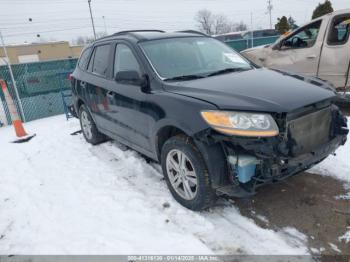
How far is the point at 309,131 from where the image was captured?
282 centimetres

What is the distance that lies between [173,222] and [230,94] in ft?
4.55

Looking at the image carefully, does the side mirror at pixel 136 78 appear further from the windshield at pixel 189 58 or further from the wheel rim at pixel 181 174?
the wheel rim at pixel 181 174

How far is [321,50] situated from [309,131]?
13.8 ft

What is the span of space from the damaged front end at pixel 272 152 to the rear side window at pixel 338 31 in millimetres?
4018

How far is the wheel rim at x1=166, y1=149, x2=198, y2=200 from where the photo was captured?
3.06m

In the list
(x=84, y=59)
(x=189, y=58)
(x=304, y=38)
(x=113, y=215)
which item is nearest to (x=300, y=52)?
(x=304, y=38)

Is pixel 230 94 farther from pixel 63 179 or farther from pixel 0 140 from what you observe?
pixel 0 140

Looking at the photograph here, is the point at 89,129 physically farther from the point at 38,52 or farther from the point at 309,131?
the point at 38,52

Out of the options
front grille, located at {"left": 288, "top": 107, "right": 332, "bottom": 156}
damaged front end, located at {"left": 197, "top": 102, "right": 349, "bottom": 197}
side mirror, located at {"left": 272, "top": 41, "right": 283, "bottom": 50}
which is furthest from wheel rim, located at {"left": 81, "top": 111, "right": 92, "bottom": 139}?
side mirror, located at {"left": 272, "top": 41, "right": 283, "bottom": 50}

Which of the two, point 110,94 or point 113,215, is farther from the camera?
point 110,94

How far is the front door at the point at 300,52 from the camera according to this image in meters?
6.38

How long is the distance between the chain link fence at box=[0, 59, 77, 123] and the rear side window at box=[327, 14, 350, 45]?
647cm

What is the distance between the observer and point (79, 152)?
5395 mm

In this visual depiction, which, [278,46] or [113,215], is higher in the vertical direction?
[278,46]
